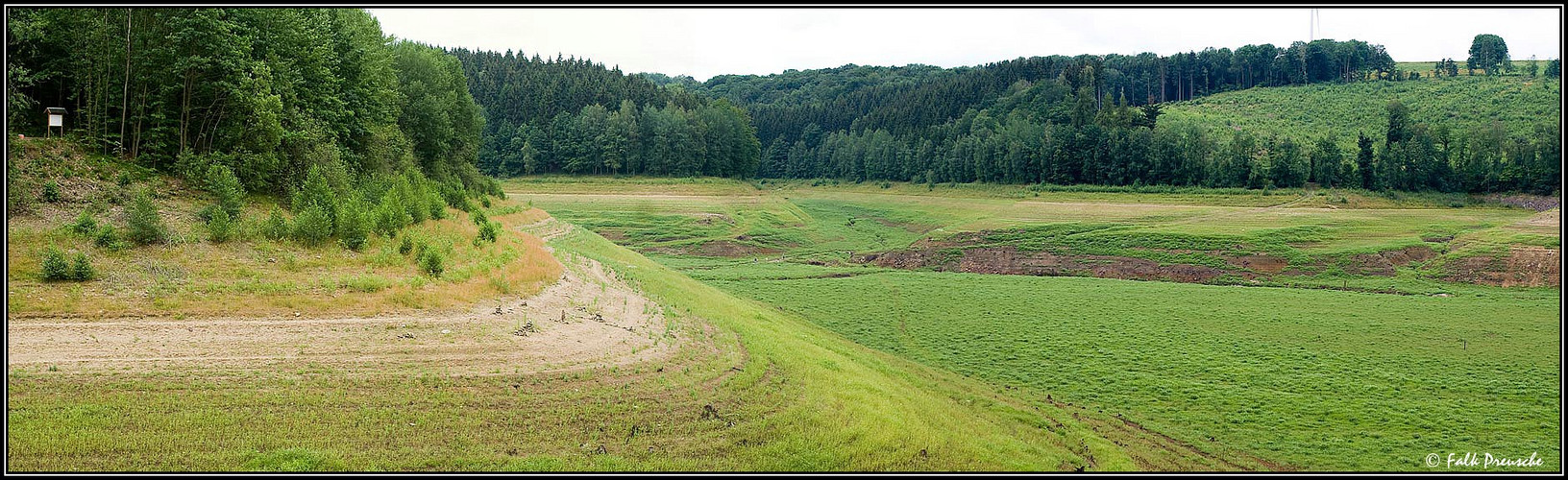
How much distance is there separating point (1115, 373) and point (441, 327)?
17.4 meters

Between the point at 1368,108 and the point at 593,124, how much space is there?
105730 millimetres

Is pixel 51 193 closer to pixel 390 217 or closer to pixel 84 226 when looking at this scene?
pixel 84 226

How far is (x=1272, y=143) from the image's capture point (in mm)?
84562

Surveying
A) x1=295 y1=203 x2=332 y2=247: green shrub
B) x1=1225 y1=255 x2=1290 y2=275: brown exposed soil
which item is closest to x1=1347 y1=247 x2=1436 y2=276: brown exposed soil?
x1=1225 y1=255 x2=1290 y2=275: brown exposed soil

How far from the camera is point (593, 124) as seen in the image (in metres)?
112

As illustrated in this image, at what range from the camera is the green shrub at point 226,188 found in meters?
22.7

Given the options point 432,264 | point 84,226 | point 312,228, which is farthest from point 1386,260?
point 84,226

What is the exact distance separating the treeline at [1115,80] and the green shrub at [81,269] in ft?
404

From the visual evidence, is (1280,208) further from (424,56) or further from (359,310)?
(359,310)

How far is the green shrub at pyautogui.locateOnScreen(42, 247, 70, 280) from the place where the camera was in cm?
1761

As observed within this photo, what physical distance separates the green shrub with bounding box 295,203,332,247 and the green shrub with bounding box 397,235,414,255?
5.64ft

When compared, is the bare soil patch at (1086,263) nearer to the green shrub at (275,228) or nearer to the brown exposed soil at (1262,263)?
the brown exposed soil at (1262,263)

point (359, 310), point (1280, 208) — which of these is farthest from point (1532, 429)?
point (1280, 208)

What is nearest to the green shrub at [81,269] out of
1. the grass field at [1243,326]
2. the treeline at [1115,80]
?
the grass field at [1243,326]
